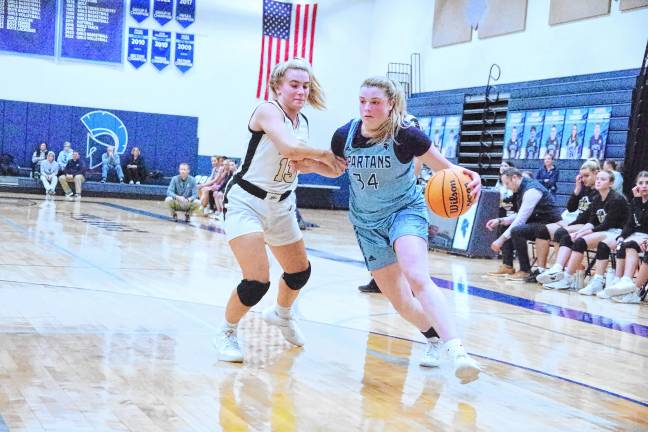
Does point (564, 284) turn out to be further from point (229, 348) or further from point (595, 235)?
point (229, 348)

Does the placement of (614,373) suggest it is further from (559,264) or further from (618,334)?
(559,264)

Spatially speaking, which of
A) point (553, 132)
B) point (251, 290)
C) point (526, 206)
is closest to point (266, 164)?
point (251, 290)

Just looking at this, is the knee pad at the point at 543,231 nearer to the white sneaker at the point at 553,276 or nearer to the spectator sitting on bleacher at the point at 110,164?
the white sneaker at the point at 553,276

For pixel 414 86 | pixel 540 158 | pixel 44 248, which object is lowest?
pixel 44 248

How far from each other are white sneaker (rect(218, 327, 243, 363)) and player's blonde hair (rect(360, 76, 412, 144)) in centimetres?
130

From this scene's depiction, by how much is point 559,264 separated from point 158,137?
1556 cm

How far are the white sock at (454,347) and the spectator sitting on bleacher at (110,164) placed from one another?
1948cm

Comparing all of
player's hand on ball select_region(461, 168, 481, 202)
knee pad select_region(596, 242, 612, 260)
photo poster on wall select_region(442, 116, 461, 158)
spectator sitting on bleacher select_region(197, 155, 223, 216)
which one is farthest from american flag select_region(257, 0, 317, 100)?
player's hand on ball select_region(461, 168, 481, 202)

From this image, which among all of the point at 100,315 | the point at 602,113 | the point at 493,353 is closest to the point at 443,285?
the point at 493,353

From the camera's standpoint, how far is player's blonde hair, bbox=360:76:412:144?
14.5 feet

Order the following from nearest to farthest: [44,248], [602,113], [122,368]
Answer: [122,368]
[44,248]
[602,113]

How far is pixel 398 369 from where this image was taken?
4.71 metres

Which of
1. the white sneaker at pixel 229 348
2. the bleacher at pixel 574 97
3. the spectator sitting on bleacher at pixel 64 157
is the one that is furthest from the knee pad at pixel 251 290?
the spectator sitting on bleacher at pixel 64 157

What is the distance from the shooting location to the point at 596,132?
51.7 feet
